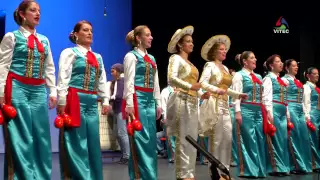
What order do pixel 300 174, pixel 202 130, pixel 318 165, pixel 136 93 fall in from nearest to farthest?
pixel 136 93 → pixel 202 130 → pixel 300 174 → pixel 318 165

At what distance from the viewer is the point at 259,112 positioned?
6.49 m

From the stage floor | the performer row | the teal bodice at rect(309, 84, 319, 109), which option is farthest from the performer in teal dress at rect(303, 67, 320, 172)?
the performer row

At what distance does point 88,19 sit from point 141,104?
515 centimetres

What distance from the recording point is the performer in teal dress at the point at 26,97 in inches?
160

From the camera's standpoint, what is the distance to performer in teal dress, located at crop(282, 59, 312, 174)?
7.16m

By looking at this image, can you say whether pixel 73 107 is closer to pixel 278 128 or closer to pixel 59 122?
→ pixel 59 122

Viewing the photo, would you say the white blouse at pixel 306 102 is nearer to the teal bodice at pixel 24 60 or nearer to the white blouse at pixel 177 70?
the white blouse at pixel 177 70

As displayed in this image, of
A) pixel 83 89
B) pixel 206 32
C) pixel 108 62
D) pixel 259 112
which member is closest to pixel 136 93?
pixel 83 89

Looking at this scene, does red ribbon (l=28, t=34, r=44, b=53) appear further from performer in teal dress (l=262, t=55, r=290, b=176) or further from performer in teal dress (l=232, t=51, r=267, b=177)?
performer in teal dress (l=262, t=55, r=290, b=176)

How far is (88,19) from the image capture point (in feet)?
31.9

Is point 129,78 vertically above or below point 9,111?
above

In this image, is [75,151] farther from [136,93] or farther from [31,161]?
[136,93]

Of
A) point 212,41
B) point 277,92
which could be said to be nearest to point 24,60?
point 212,41

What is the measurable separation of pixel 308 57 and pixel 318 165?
3.68 m
